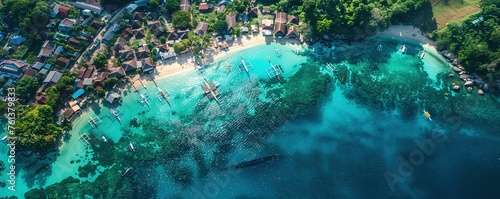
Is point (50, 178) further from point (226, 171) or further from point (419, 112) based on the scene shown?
point (419, 112)

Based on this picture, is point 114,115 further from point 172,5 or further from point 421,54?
point 421,54

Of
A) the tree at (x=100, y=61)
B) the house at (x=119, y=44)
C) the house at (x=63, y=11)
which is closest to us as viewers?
the tree at (x=100, y=61)

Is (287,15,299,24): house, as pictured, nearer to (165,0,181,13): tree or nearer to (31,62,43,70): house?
(165,0,181,13): tree

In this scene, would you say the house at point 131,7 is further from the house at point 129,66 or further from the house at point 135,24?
the house at point 129,66

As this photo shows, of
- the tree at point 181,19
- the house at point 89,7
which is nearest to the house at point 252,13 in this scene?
the tree at point 181,19

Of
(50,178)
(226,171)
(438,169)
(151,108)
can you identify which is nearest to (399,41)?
(438,169)

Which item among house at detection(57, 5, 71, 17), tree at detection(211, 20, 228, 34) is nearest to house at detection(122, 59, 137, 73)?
house at detection(57, 5, 71, 17)
